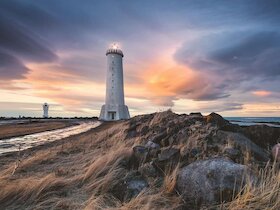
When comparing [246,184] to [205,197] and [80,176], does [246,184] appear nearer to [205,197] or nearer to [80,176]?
[205,197]

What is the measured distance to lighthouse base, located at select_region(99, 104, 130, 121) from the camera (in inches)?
1857

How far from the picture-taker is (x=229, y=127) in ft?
28.3

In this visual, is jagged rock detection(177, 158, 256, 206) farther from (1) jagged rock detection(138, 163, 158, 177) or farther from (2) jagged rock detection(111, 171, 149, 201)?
(1) jagged rock detection(138, 163, 158, 177)

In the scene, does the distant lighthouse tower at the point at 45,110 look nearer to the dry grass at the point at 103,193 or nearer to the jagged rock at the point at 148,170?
the dry grass at the point at 103,193

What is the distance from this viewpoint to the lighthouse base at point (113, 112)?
47156 millimetres

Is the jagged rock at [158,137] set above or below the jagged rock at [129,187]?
above

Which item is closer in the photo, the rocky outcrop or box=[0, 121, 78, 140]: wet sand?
the rocky outcrop

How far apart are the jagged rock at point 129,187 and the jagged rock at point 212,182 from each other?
0.85 meters

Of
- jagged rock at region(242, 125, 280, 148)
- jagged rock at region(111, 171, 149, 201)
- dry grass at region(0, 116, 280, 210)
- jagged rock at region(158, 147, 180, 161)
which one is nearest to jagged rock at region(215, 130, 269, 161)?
jagged rock at region(242, 125, 280, 148)

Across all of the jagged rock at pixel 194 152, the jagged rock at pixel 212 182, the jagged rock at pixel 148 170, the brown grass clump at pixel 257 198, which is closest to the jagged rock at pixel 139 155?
the jagged rock at pixel 148 170

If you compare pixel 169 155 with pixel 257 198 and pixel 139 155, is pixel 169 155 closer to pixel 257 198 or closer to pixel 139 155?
pixel 139 155

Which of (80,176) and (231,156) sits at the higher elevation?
(231,156)

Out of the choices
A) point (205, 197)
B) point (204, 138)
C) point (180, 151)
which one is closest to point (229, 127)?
point (204, 138)

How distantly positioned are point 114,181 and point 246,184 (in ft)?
8.93
